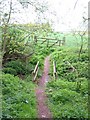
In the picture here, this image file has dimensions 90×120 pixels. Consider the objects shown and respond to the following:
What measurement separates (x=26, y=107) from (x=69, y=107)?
7.12 ft

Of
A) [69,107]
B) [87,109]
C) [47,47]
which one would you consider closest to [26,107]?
[69,107]

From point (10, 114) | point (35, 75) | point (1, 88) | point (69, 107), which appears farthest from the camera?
point (35, 75)

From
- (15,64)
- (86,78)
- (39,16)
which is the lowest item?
(86,78)

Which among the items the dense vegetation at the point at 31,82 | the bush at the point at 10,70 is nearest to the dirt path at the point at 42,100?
the dense vegetation at the point at 31,82

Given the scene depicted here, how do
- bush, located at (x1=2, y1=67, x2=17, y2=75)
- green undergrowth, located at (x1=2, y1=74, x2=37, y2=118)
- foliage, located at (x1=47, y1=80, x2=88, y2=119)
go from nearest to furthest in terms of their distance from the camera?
green undergrowth, located at (x1=2, y1=74, x2=37, y2=118) < foliage, located at (x1=47, y1=80, x2=88, y2=119) < bush, located at (x1=2, y1=67, x2=17, y2=75)

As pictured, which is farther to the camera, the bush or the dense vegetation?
the bush

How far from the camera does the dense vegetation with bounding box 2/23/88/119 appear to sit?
10844 millimetres

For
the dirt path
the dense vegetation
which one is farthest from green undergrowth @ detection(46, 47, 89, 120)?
the dirt path

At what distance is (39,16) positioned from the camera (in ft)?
46.9

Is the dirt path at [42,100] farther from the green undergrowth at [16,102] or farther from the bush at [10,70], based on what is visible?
the bush at [10,70]

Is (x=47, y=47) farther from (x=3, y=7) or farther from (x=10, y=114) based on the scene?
(x=10, y=114)

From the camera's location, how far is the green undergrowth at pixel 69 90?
434 inches

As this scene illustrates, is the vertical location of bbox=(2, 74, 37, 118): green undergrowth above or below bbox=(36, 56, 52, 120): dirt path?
above

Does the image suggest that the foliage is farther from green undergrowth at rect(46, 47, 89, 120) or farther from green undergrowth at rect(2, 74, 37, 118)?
green undergrowth at rect(2, 74, 37, 118)
